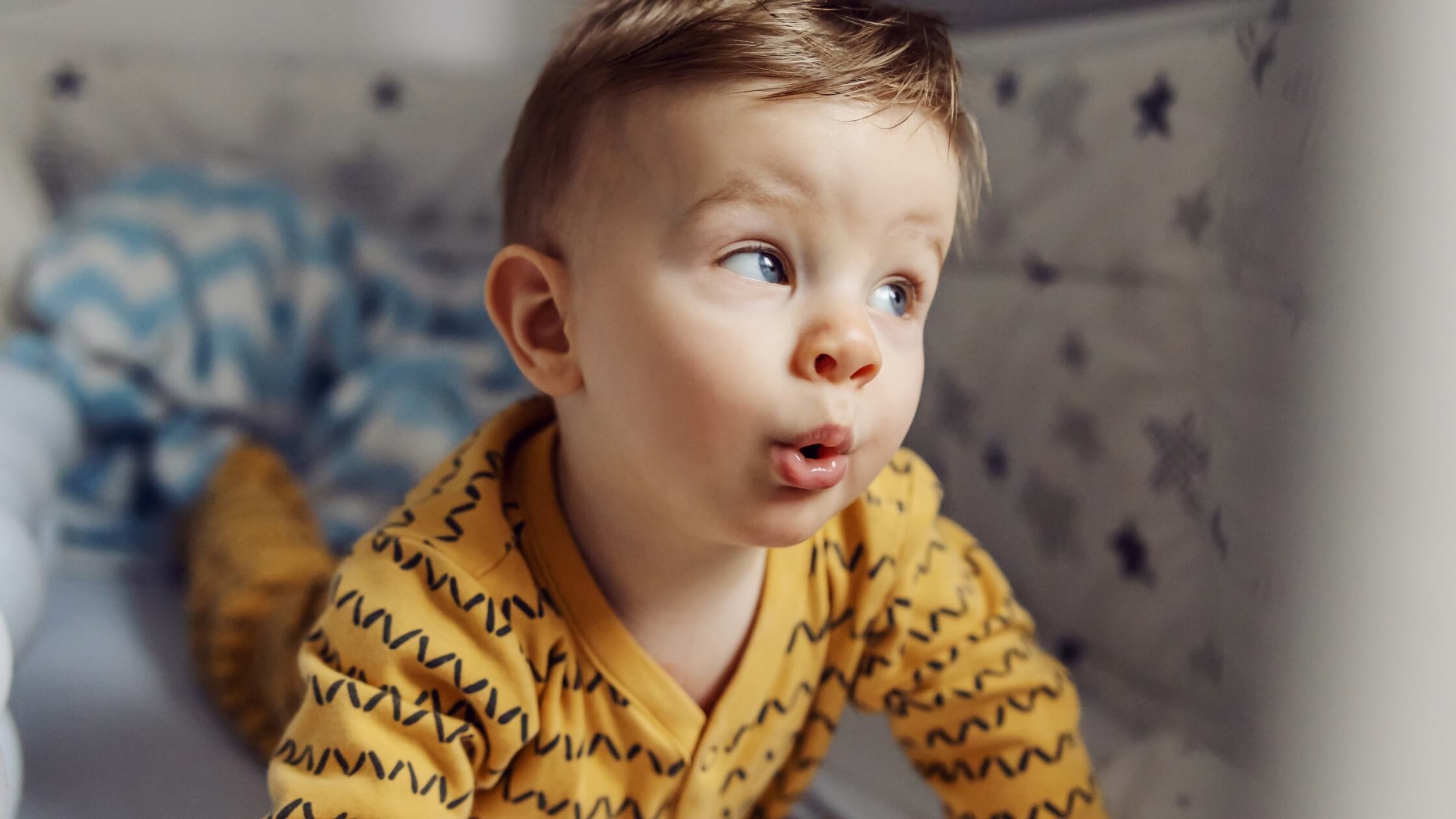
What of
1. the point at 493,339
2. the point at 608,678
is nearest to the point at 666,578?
the point at 608,678

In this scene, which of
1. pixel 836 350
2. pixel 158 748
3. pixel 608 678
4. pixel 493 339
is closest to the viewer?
pixel 836 350

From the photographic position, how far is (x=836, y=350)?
Result: 0.45 m

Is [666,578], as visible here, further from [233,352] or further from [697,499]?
[233,352]

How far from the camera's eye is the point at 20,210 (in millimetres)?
971

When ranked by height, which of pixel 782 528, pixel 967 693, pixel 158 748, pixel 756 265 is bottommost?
pixel 158 748

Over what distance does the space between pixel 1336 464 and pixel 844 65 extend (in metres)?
0.24

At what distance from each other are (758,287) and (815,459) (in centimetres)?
7

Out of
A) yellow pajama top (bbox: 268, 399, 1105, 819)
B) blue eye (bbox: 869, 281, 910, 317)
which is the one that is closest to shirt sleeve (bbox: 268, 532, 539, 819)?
yellow pajama top (bbox: 268, 399, 1105, 819)

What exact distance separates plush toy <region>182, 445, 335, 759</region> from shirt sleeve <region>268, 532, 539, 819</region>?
182mm

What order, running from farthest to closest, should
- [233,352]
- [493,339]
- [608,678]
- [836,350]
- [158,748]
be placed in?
[493,339]
[233,352]
[158,748]
[608,678]
[836,350]

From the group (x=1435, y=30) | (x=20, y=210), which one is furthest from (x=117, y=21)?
(x=1435, y=30)

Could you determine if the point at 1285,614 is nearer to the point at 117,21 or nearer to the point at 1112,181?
the point at 1112,181

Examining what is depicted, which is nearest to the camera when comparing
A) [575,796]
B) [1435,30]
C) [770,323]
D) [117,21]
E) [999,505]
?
[1435,30]

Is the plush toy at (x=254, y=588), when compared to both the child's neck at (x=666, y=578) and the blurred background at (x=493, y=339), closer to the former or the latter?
the blurred background at (x=493, y=339)
